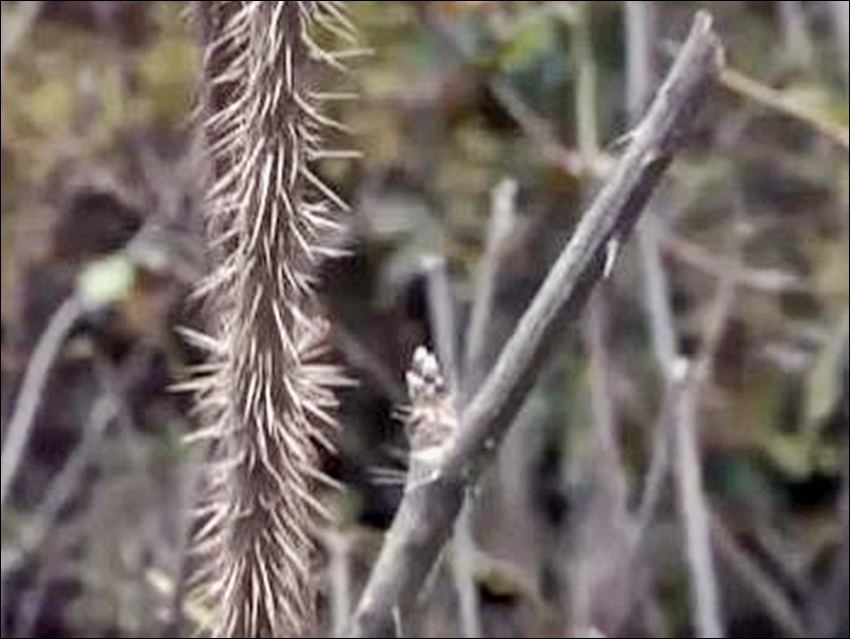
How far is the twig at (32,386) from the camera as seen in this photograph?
1.54 meters

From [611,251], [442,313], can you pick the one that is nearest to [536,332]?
[611,251]

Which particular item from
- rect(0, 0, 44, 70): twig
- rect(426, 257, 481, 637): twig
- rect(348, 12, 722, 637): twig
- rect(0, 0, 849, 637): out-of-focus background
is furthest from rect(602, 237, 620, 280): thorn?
rect(0, 0, 44, 70): twig

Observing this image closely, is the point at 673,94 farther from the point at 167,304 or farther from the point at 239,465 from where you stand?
the point at 167,304

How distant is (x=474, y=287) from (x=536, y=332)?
0.75m

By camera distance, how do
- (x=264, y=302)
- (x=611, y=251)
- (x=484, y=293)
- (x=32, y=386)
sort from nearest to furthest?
(x=264, y=302)
(x=611, y=251)
(x=484, y=293)
(x=32, y=386)

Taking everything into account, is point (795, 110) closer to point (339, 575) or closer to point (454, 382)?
point (454, 382)

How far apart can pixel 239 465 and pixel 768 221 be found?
1025 millimetres

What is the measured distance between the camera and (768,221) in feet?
5.84

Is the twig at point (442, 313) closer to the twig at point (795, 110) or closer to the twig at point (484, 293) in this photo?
the twig at point (484, 293)

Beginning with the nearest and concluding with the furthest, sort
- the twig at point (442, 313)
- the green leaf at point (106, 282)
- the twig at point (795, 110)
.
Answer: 1. the twig at point (795, 110)
2. the twig at point (442, 313)
3. the green leaf at point (106, 282)

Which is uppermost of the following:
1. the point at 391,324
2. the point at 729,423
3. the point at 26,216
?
the point at 26,216

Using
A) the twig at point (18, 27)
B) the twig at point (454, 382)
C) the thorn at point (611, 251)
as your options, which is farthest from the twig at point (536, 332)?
the twig at point (18, 27)

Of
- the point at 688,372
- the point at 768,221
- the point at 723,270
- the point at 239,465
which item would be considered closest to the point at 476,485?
the point at 239,465

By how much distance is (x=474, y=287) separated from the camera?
1.68 meters
